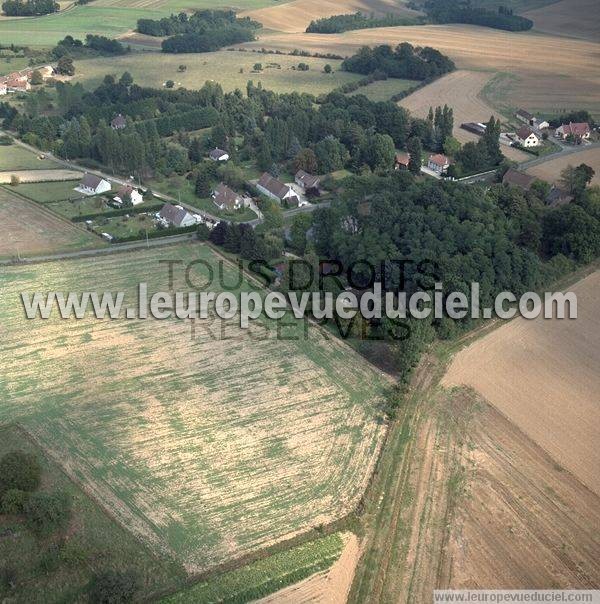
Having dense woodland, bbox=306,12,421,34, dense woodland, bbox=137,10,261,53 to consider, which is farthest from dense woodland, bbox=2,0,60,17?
dense woodland, bbox=306,12,421,34

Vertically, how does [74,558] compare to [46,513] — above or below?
below

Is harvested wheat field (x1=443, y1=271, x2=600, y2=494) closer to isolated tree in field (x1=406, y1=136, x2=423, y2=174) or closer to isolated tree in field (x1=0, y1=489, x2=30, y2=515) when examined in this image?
isolated tree in field (x1=0, y1=489, x2=30, y2=515)

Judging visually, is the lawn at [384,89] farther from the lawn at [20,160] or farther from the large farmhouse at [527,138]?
the lawn at [20,160]

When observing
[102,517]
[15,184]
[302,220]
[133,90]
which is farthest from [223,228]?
[133,90]

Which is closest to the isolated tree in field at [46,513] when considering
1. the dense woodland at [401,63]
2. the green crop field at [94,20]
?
the dense woodland at [401,63]

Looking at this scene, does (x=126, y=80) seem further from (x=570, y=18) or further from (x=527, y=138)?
(x=570, y=18)

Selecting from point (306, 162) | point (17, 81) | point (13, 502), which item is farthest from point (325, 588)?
point (17, 81)

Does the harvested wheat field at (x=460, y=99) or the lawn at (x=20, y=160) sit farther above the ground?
the harvested wheat field at (x=460, y=99)
